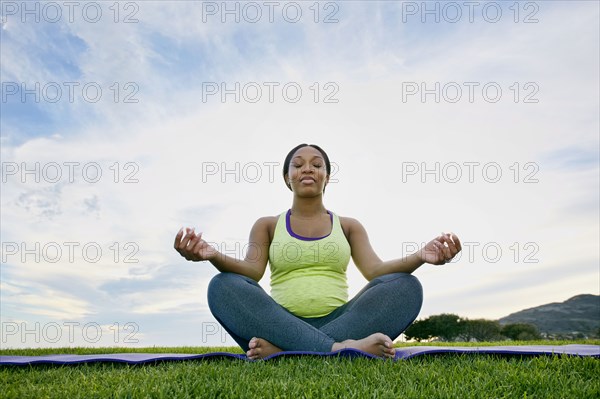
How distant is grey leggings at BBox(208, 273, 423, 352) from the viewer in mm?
3352

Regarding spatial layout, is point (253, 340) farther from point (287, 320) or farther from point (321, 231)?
point (321, 231)

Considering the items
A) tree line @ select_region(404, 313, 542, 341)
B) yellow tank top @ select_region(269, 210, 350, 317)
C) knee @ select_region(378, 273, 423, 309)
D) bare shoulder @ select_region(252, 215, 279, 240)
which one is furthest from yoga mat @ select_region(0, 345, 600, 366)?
tree line @ select_region(404, 313, 542, 341)

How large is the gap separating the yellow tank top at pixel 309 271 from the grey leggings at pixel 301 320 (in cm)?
22

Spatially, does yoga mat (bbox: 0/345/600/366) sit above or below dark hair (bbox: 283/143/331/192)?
below

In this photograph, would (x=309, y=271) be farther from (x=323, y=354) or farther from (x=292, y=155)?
(x=292, y=155)

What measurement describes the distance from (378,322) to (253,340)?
83 cm

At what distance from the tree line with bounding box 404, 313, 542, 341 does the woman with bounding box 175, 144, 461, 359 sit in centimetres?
434

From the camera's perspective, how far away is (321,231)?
4074mm

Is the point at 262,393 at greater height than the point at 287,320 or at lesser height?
lesser

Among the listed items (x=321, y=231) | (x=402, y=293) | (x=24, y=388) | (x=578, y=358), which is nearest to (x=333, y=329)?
(x=402, y=293)

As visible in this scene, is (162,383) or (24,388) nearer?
(162,383)

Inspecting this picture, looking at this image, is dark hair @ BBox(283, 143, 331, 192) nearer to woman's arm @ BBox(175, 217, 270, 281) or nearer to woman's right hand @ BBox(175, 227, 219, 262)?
woman's arm @ BBox(175, 217, 270, 281)

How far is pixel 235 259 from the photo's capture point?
3.77 metres

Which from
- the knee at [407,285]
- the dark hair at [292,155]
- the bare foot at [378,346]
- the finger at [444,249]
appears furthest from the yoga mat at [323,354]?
the dark hair at [292,155]
